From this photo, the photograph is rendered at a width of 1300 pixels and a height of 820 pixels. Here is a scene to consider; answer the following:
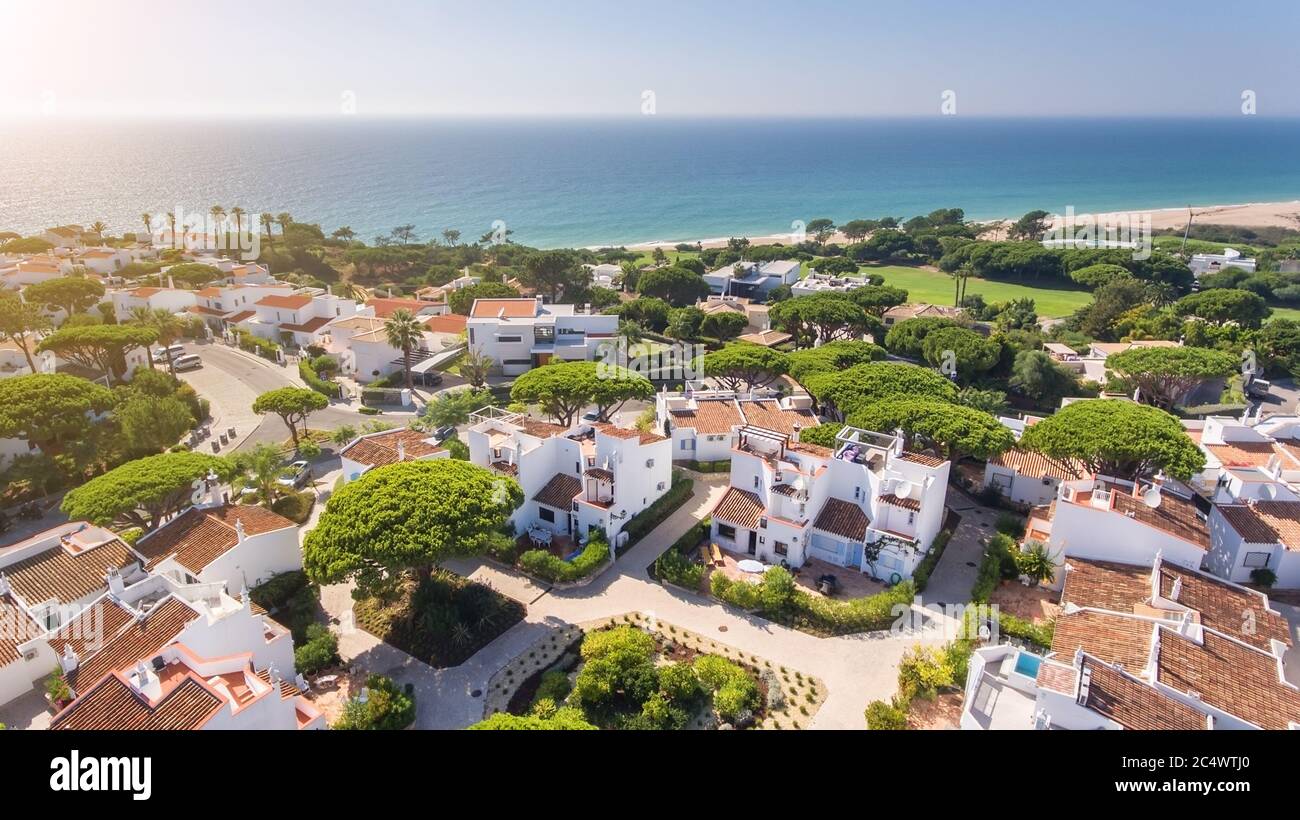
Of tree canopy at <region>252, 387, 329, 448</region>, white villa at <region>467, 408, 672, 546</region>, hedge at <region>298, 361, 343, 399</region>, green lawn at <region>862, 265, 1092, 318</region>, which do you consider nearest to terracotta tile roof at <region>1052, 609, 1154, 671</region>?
white villa at <region>467, 408, 672, 546</region>

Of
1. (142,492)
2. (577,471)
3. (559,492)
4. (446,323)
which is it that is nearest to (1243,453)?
(577,471)

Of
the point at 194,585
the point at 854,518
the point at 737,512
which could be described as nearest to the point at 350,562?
the point at 194,585

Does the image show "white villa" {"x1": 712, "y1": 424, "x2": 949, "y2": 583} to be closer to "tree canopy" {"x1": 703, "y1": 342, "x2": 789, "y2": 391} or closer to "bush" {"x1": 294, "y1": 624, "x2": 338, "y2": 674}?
"tree canopy" {"x1": 703, "y1": 342, "x2": 789, "y2": 391}

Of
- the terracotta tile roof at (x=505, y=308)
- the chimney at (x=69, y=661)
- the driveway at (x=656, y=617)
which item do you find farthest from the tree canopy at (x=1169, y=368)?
the chimney at (x=69, y=661)

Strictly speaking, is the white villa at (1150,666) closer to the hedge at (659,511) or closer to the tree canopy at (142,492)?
the hedge at (659,511)

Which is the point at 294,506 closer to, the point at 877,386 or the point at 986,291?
the point at 877,386
